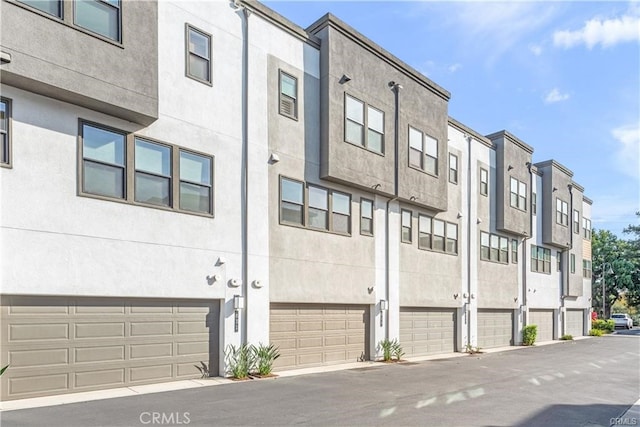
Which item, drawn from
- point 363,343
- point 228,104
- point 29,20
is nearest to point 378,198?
point 363,343

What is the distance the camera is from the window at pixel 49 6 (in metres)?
9.02

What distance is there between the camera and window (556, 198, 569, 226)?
28.9 metres

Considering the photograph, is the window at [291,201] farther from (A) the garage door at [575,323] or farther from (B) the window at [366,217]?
(A) the garage door at [575,323]

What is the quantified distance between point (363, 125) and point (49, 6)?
920cm

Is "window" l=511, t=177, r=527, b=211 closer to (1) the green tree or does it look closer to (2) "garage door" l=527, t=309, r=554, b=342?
(2) "garage door" l=527, t=309, r=554, b=342

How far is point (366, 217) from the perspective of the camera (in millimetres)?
16344

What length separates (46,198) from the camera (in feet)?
30.6

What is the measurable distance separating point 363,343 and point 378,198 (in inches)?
188

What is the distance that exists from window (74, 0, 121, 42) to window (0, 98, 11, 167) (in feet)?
6.82

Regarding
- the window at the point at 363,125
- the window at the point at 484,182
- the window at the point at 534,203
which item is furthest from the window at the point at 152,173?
the window at the point at 534,203

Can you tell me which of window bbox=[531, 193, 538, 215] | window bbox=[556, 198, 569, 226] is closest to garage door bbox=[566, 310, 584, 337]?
window bbox=[556, 198, 569, 226]

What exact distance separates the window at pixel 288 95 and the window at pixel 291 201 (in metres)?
1.93

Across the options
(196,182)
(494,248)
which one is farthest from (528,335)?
(196,182)
